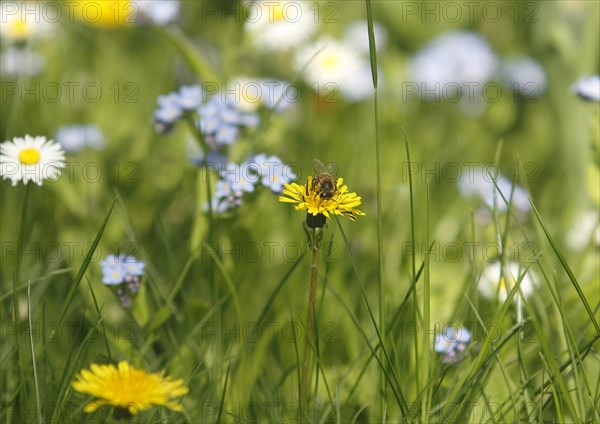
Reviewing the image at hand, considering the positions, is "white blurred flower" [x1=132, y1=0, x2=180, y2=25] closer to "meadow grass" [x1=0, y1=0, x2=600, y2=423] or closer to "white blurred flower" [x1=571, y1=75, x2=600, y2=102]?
"meadow grass" [x1=0, y1=0, x2=600, y2=423]

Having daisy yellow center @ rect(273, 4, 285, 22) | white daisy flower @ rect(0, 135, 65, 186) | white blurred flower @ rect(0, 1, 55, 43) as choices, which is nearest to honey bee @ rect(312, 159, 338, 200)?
white daisy flower @ rect(0, 135, 65, 186)

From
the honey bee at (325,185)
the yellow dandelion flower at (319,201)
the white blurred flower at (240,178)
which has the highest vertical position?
the white blurred flower at (240,178)

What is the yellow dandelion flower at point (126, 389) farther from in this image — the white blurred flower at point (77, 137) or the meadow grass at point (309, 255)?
the white blurred flower at point (77, 137)

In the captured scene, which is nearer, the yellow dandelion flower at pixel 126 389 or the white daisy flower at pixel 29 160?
the yellow dandelion flower at pixel 126 389

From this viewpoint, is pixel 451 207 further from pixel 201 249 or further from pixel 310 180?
pixel 310 180

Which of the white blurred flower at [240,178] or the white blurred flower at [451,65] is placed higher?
the white blurred flower at [451,65]

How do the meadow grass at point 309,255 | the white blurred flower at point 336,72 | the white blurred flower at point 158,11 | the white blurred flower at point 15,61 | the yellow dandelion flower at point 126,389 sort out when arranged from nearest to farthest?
the yellow dandelion flower at point 126,389
the meadow grass at point 309,255
the white blurred flower at point 158,11
the white blurred flower at point 15,61
the white blurred flower at point 336,72

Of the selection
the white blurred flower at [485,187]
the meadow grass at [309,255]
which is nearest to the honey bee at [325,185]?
the meadow grass at [309,255]
